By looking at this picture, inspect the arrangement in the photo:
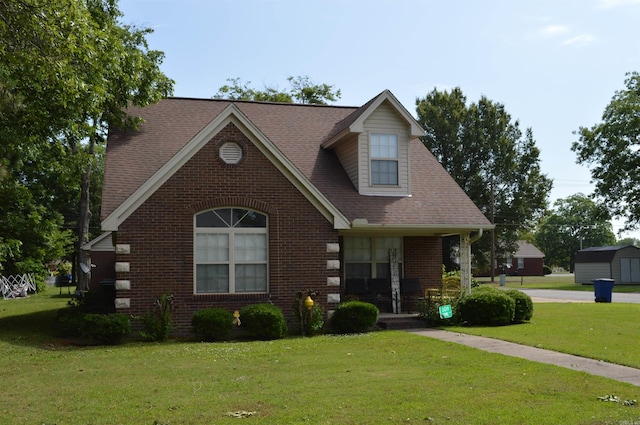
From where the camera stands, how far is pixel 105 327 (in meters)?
14.4

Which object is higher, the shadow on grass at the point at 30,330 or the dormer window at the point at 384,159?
the dormer window at the point at 384,159

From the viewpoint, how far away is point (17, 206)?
64.2 feet

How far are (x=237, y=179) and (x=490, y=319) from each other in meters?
7.83

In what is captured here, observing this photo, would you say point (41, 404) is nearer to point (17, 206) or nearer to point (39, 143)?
point (39, 143)

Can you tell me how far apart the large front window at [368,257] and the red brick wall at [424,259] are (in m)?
0.31

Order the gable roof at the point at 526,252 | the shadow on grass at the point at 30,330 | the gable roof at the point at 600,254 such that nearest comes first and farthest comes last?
the shadow on grass at the point at 30,330
the gable roof at the point at 600,254
the gable roof at the point at 526,252

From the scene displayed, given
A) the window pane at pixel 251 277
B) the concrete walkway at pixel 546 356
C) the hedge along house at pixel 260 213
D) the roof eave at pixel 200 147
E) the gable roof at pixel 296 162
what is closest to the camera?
the concrete walkway at pixel 546 356

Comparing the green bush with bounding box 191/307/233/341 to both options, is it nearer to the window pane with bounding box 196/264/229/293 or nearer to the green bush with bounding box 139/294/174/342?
the green bush with bounding box 139/294/174/342

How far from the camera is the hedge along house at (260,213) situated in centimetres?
1575

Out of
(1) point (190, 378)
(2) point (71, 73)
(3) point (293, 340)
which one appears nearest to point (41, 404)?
(1) point (190, 378)

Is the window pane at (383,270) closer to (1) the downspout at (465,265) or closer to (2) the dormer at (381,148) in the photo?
(1) the downspout at (465,265)

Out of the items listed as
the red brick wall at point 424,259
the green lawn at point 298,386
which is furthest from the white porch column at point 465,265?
the green lawn at point 298,386

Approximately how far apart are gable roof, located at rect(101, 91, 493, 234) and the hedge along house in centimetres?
5

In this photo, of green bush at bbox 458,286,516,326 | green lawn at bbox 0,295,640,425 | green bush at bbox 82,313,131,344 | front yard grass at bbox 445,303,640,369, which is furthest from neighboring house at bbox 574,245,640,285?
green bush at bbox 82,313,131,344
